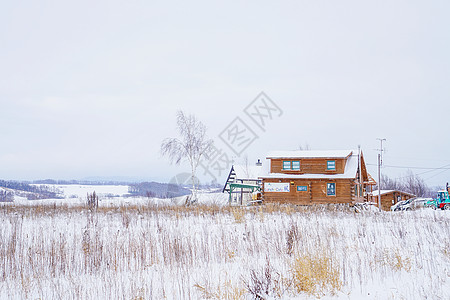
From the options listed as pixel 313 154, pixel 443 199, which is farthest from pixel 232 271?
pixel 443 199

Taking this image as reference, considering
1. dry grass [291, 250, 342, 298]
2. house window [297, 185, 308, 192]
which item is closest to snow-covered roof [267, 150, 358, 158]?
house window [297, 185, 308, 192]

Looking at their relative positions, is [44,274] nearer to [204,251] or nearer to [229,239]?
[204,251]

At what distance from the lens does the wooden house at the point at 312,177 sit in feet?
104

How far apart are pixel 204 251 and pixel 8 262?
153 inches

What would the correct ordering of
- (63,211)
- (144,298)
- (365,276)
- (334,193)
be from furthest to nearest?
1. (334,193)
2. (63,211)
3. (365,276)
4. (144,298)

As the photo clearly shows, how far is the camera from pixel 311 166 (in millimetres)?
32812

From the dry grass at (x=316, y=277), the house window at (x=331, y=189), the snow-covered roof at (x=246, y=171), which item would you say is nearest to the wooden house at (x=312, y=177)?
the house window at (x=331, y=189)

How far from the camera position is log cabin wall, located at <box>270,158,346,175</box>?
3209cm

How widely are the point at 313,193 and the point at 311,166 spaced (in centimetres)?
258

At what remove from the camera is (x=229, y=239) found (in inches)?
339

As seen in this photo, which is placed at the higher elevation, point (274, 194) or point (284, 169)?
point (284, 169)

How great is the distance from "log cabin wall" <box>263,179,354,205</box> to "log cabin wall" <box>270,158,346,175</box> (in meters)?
0.87

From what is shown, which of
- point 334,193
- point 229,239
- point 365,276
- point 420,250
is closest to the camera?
point 365,276

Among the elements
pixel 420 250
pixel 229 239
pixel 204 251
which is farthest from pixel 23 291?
pixel 420 250
